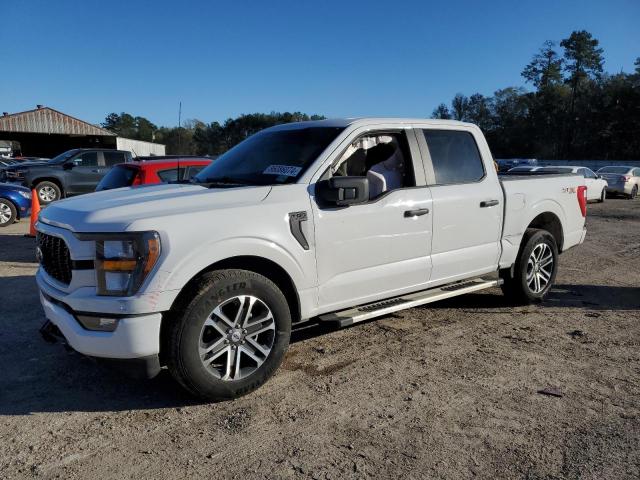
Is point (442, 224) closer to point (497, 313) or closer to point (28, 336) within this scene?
point (497, 313)

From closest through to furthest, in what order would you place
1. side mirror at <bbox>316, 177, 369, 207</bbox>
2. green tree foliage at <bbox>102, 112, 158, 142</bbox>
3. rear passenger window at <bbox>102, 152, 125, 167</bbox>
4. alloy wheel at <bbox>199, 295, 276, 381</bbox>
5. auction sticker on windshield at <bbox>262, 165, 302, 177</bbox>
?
alloy wheel at <bbox>199, 295, 276, 381</bbox> → side mirror at <bbox>316, 177, 369, 207</bbox> → auction sticker on windshield at <bbox>262, 165, 302, 177</bbox> → rear passenger window at <bbox>102, 152, 125, 167</bbox> → green tree foliage at <bbox>102, 112, 158, 142</bbox>

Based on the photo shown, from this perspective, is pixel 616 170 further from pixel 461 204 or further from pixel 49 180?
pixel 49 180

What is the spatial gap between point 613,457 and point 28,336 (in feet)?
15.5

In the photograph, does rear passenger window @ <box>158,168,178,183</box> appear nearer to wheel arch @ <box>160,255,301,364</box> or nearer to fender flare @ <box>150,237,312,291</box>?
wheel arch @ <box>160,255,301,364</box>

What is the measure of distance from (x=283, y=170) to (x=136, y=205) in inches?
47.5

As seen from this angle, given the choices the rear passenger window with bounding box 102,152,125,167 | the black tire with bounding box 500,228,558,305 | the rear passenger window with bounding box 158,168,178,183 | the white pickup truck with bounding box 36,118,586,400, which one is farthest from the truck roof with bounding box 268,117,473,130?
the rear passenger window with bounding box 102,152,125,167

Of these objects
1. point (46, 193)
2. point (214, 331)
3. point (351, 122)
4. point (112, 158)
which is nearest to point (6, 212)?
point (46, 193)

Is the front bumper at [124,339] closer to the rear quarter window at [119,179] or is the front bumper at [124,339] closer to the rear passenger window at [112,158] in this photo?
the rear quarter window at [119,179]

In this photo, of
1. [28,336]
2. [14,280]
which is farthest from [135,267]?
[14,280]

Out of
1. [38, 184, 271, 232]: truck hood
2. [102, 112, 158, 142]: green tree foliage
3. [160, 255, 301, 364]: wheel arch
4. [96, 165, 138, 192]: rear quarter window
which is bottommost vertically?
[160, 255, 301, 364]: wheel arch

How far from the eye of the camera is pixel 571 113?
83.4m

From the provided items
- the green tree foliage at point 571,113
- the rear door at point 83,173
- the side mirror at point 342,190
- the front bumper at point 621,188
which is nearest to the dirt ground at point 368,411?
the side mirror at point 342,190

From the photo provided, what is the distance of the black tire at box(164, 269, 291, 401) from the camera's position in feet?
10.7

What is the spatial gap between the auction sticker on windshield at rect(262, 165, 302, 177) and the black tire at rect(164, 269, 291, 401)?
0.92m
